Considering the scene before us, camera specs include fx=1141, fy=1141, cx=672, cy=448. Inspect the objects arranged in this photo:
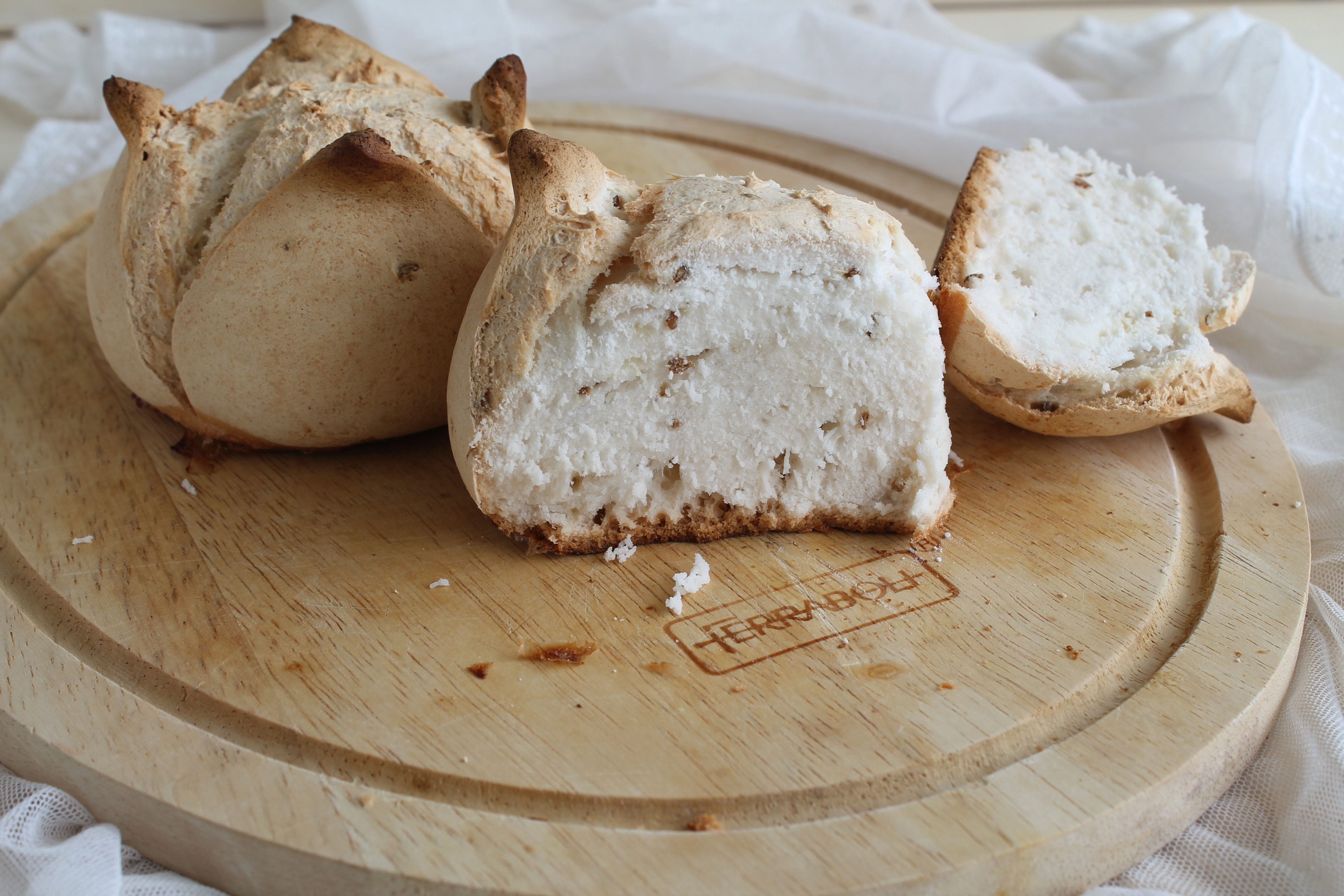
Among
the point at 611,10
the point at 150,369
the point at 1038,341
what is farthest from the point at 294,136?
the point at 611,10

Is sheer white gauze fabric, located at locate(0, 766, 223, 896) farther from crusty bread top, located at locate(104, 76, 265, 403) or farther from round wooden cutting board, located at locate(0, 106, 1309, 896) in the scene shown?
crusty bread top, located at locate(104, 76, 265, 403)

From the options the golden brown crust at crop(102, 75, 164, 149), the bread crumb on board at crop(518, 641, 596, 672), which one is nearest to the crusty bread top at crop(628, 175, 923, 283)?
the bread crumb on board at crop(518, 641, 596, 672)

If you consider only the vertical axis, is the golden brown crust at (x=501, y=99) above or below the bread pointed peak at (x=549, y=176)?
above

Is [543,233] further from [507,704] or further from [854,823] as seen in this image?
[854,823]

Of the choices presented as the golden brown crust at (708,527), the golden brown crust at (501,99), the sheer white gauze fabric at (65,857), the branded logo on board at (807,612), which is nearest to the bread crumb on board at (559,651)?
the branded logo on board at (807,612)

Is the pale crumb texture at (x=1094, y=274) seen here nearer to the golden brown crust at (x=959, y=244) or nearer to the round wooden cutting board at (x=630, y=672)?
the golden brown crust at (x=959, y=244)
